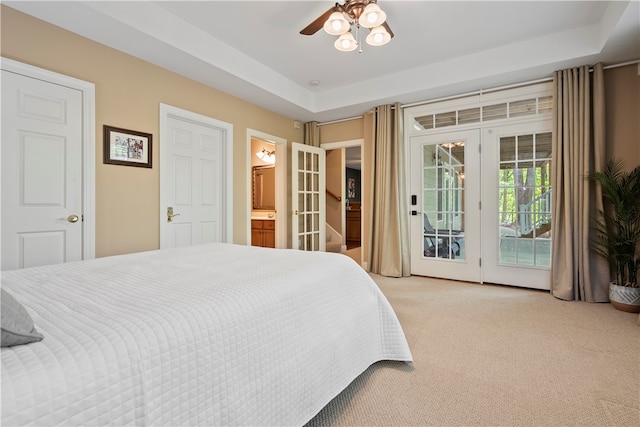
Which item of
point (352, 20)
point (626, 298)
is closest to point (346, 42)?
point (352, 20)

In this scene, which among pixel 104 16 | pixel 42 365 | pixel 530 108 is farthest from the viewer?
pixel 530 108

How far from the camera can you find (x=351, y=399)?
5.25 ft

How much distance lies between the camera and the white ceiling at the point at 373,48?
252 cm

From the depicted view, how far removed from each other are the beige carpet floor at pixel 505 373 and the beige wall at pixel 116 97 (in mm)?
2390

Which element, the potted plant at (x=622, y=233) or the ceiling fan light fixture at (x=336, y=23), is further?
the potted plant at (x=622, y=233)

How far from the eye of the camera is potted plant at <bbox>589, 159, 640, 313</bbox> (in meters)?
2.83

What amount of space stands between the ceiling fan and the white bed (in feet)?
5.65

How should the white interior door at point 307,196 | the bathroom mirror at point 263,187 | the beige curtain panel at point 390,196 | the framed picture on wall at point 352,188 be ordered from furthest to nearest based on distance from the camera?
1. the framed picture on wall at point 352,188
2. the bathroom mirror at point 263,187
3. the white interior door at point 307,196
4. the beige curtain panel at point 390,196

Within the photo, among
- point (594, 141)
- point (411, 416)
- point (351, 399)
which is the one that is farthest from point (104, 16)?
point (594, 141)

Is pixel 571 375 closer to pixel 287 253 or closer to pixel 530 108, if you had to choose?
pixel 287 253

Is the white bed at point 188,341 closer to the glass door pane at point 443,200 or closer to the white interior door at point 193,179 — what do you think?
the white interior door at point 193,179

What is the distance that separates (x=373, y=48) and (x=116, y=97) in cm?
257

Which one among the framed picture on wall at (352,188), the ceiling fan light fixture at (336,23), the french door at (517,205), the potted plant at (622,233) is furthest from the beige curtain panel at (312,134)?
the framed picture on wall at (352,188)

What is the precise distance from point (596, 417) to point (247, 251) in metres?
2.09
